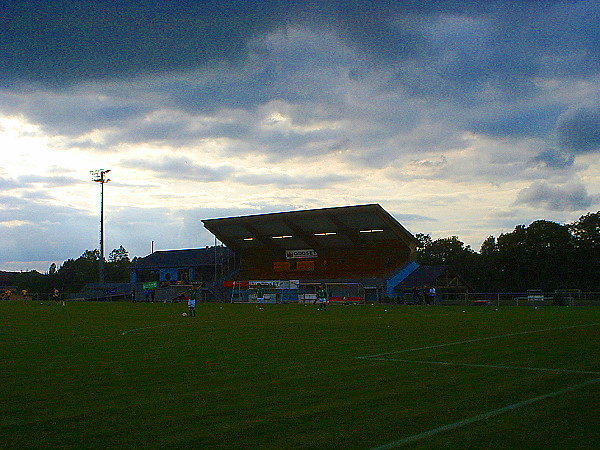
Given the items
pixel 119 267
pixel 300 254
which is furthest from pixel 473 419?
pixel 119 267

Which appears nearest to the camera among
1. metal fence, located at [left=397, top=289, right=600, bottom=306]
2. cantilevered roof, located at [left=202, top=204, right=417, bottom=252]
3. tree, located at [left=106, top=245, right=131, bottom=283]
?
metal fence, located at [left=397, top=289, right=600, bottom=306]

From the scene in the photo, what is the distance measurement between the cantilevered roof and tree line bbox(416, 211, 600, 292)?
52.8 feet

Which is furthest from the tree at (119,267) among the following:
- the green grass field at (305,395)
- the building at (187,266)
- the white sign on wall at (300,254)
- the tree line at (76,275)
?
the green grass field at (305,395)

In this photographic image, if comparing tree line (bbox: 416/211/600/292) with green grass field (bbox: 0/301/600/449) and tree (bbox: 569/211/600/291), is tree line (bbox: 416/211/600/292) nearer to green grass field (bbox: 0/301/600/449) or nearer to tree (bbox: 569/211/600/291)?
tree (bbox: 569/211/600/291)

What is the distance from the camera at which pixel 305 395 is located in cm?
909

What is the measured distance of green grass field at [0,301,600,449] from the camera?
6730mm

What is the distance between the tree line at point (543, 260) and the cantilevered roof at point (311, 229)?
16079 millimetres

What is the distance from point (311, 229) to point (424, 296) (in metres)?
20.6

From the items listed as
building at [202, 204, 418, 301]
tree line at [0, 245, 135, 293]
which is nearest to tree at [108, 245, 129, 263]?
tree line at [0, 245, 135, 293]

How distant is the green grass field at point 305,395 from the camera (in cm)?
673

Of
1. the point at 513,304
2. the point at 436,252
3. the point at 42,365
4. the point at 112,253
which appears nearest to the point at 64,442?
the point at 42,365

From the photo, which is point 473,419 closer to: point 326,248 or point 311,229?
point 311,229

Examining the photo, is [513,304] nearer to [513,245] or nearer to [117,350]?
[513,245]

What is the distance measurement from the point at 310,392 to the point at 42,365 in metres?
6.53
